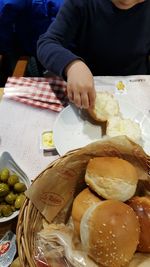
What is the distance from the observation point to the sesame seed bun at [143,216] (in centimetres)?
67

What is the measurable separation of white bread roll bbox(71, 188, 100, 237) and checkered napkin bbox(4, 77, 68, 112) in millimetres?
426

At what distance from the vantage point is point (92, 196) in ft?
2.33

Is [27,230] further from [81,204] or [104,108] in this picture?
[104,108]

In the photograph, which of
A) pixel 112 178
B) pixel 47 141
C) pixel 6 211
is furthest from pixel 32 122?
pixel 112 178

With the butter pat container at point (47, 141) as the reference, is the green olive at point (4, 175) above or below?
below

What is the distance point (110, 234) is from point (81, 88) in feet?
1.56

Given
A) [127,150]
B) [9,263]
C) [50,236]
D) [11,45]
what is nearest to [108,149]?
[127,150]

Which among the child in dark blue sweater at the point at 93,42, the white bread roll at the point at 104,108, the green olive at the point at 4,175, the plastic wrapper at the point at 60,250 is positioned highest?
the child in dark blue sweater at the point at 93,42

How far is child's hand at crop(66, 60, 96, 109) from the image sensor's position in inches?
38.9

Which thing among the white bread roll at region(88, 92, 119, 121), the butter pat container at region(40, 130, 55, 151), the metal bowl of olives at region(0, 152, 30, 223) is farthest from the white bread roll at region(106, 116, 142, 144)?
the metal bowl of olives at region(0, 152, 30, 223)

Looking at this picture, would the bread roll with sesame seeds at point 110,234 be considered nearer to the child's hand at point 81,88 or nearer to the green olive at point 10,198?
the green olive at point 10,198

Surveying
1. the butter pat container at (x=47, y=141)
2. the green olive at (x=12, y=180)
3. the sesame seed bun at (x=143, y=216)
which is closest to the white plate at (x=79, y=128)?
the butter pat container at (x=47, y=141)

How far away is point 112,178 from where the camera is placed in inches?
27.2

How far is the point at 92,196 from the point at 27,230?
14 cm
